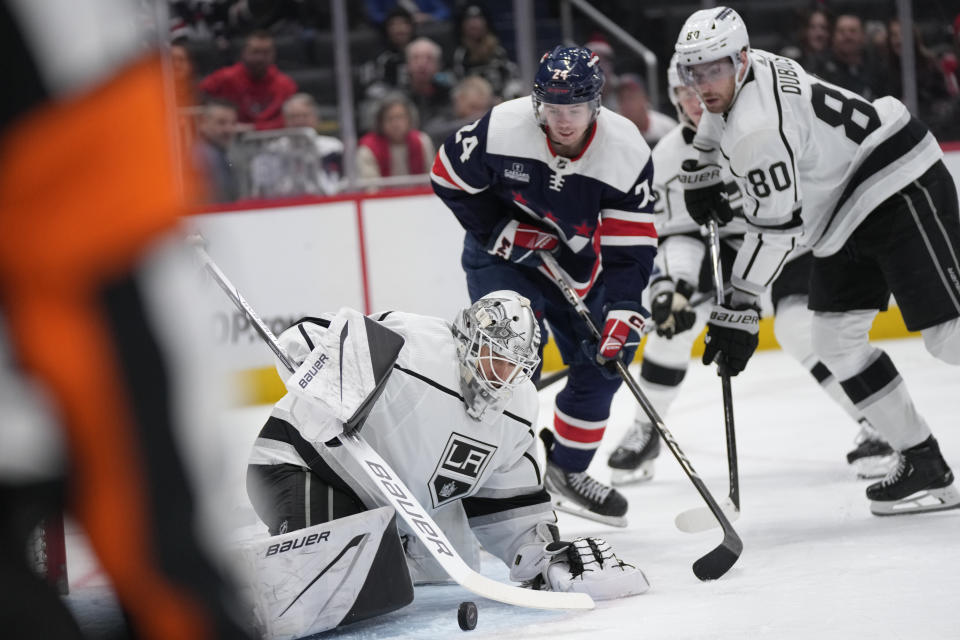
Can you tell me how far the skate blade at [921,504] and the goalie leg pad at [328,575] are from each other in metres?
1.31

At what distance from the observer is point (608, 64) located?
6.09 m

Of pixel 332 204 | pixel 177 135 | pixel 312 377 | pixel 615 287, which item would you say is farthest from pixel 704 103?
pixel 332 204

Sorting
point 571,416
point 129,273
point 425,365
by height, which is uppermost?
point 129,273

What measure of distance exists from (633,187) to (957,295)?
0.77 meters

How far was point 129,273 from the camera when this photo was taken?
0.52 meters

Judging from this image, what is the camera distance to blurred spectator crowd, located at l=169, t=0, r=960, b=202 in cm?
532

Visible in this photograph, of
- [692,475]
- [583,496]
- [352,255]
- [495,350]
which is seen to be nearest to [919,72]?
[352,255]

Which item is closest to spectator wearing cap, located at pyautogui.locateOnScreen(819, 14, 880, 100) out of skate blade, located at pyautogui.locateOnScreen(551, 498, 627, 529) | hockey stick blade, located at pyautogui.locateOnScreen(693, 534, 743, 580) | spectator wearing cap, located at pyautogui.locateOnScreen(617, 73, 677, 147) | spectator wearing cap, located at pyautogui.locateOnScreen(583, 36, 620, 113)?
spectator wearing cap, located at pyautogui.locateOnScreen(617, 73, 677, 147)

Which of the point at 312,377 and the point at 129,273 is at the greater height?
the point at 129,273

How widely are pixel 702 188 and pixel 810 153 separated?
41cm

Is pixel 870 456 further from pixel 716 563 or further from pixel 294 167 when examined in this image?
pixel 294 167

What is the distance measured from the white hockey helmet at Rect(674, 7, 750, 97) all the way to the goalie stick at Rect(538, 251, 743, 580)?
587 millimetres

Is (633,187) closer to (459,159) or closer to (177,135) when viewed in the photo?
(459,159)

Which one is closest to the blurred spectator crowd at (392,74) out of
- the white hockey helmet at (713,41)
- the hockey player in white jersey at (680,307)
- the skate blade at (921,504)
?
the hockey player in white jersey at (680,307)
